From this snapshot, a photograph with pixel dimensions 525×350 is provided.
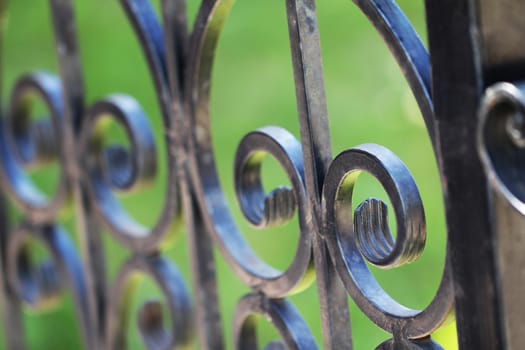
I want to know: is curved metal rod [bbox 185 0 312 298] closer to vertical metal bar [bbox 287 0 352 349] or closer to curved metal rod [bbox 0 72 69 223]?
vertical metal bar [bbox 287 0 352 349]

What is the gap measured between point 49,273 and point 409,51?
897 mm

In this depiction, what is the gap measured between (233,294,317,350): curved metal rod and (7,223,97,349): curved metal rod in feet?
1.26

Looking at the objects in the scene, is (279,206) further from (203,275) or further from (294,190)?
(203,275)

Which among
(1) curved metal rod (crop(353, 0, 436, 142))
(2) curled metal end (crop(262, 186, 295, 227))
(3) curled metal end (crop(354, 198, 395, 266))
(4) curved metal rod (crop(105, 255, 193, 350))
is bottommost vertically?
(4) curved metal rod (crop(105, 255, 193, 350))

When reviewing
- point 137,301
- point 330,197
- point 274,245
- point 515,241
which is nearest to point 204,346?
point 330,197

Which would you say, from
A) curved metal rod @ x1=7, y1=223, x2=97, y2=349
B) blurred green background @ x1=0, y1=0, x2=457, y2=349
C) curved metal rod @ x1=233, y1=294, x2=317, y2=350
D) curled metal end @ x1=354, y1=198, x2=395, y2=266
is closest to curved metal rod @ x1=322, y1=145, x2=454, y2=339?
curled metal end @ x1=354, y1=198, x2=395, y2=266

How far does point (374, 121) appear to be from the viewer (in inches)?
96.8

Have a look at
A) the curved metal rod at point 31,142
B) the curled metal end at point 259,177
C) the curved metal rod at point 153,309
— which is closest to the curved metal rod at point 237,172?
the curled metal end at point 259,177

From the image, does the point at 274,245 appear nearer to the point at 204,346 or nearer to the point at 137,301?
the point at 137,301

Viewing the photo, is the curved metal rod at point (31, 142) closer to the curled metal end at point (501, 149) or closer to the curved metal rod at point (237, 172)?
the curved metal rod at point (237, 172)

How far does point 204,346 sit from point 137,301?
170 cm

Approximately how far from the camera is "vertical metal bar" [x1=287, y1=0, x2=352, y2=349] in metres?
0.76

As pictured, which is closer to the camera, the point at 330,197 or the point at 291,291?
the point at 330,197

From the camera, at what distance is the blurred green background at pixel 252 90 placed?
2.40 m
